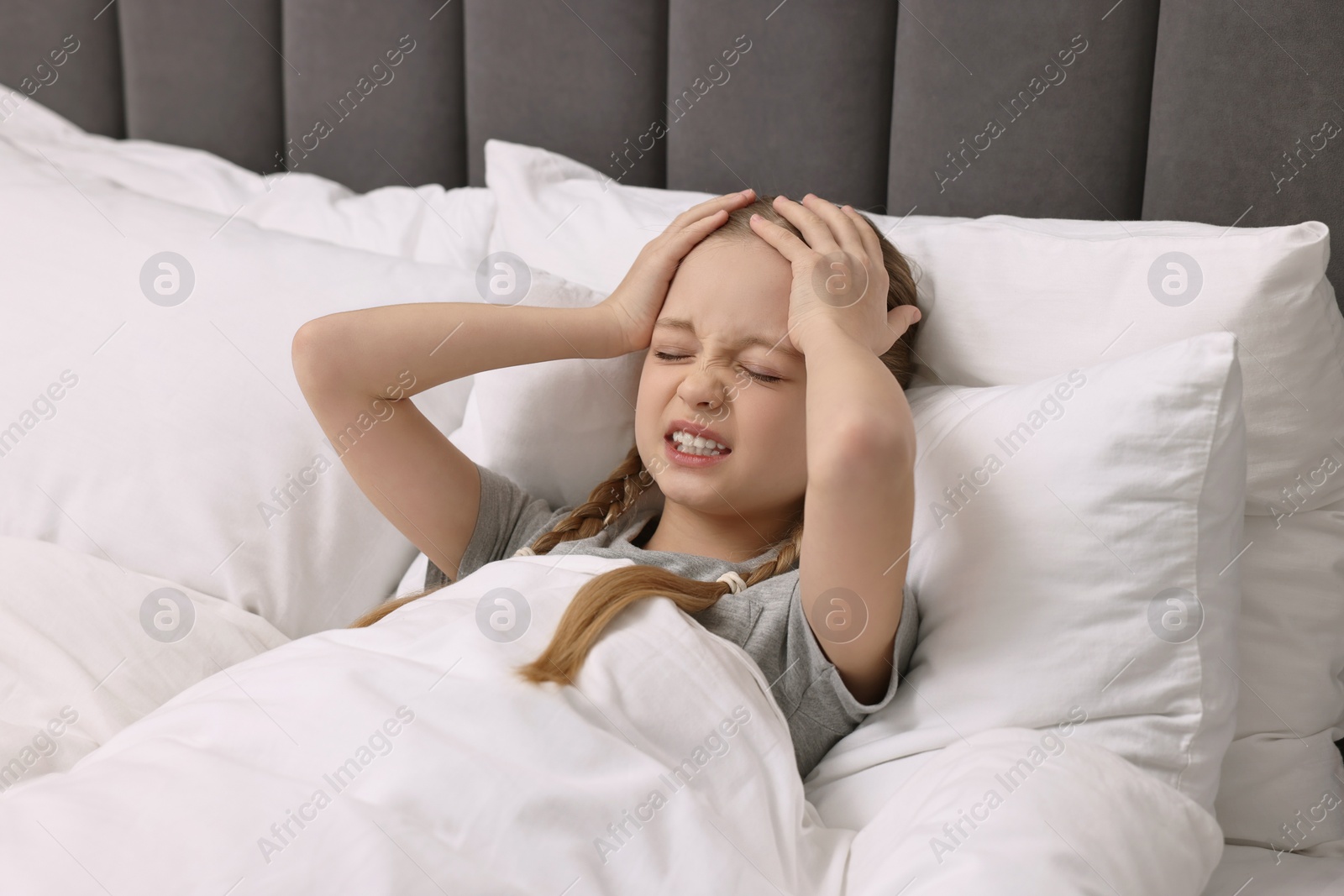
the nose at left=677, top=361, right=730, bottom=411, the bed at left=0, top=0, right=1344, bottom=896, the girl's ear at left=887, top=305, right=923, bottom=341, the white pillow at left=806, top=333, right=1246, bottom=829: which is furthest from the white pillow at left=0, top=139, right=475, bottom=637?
the white pillow at left=806, top=333, right=1246, bottom=829

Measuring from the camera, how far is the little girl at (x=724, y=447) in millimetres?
763

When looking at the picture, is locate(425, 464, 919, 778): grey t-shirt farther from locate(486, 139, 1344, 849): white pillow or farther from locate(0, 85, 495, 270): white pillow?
locate(0, 85, 495, 270): white pillow

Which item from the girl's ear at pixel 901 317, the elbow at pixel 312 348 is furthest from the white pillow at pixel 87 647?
the girl's ear at pixel 901 317

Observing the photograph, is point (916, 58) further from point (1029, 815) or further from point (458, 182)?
point (1029, 815)

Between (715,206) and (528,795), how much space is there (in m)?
0.62

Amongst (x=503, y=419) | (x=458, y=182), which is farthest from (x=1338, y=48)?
(x=458, y=182)

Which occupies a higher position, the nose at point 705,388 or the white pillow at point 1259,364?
the nose at point 705,388

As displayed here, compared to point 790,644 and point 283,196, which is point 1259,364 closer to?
point 790,644

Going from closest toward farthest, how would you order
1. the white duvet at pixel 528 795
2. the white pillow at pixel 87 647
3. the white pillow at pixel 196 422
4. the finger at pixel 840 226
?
the white duvet at pixel 528 795 < the white pillow at pixel 87 647 < the finger at pixel 840 226 < the white pillow at pixel 196 422

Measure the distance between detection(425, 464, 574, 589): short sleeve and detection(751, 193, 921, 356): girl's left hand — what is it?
1.13ft

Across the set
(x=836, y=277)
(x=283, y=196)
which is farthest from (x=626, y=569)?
(x=283, y=196)

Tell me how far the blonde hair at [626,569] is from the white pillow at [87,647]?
151mm

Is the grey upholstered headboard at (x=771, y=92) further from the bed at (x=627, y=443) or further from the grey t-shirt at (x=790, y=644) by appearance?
the grey t-shirt at (x=790, y=644)

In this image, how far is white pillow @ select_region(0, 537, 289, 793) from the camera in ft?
2.72
